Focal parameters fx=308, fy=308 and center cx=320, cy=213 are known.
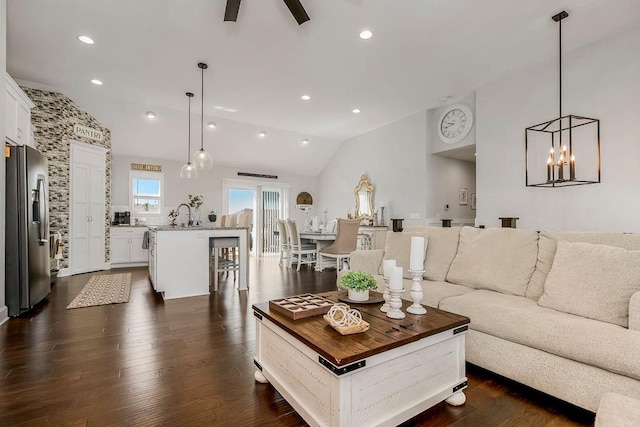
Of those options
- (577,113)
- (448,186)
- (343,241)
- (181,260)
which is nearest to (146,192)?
(181,260)

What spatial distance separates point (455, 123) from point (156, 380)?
5.73m

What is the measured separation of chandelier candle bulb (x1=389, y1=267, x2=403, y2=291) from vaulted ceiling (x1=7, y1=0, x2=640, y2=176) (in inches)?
103

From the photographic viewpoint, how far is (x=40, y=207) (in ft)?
11.2

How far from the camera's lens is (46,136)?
16.4 feet

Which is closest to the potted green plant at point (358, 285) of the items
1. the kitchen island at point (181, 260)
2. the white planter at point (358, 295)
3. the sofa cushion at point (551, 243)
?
the white planter at point (358, 295)

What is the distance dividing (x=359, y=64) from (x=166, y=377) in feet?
13.2

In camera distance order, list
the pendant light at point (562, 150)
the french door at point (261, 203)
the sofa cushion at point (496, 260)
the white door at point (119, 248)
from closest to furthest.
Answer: the sofa cushion at point (496, 260)
the pendant light at point (562, 150)
the white door at point (119, 248)
the french door at point (261, 203)

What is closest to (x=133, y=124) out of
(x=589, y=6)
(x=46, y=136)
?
(x=46, y=136)

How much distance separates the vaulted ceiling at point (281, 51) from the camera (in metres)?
3.04

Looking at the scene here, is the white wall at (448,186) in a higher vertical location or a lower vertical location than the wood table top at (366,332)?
higher

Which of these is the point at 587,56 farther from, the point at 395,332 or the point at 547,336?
the point at 395,332

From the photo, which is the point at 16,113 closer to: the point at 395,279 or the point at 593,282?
the point at 395,279

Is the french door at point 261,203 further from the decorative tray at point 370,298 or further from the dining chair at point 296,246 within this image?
the decorative tray at point 370,298

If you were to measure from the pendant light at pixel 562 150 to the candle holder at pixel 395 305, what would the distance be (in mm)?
2960
